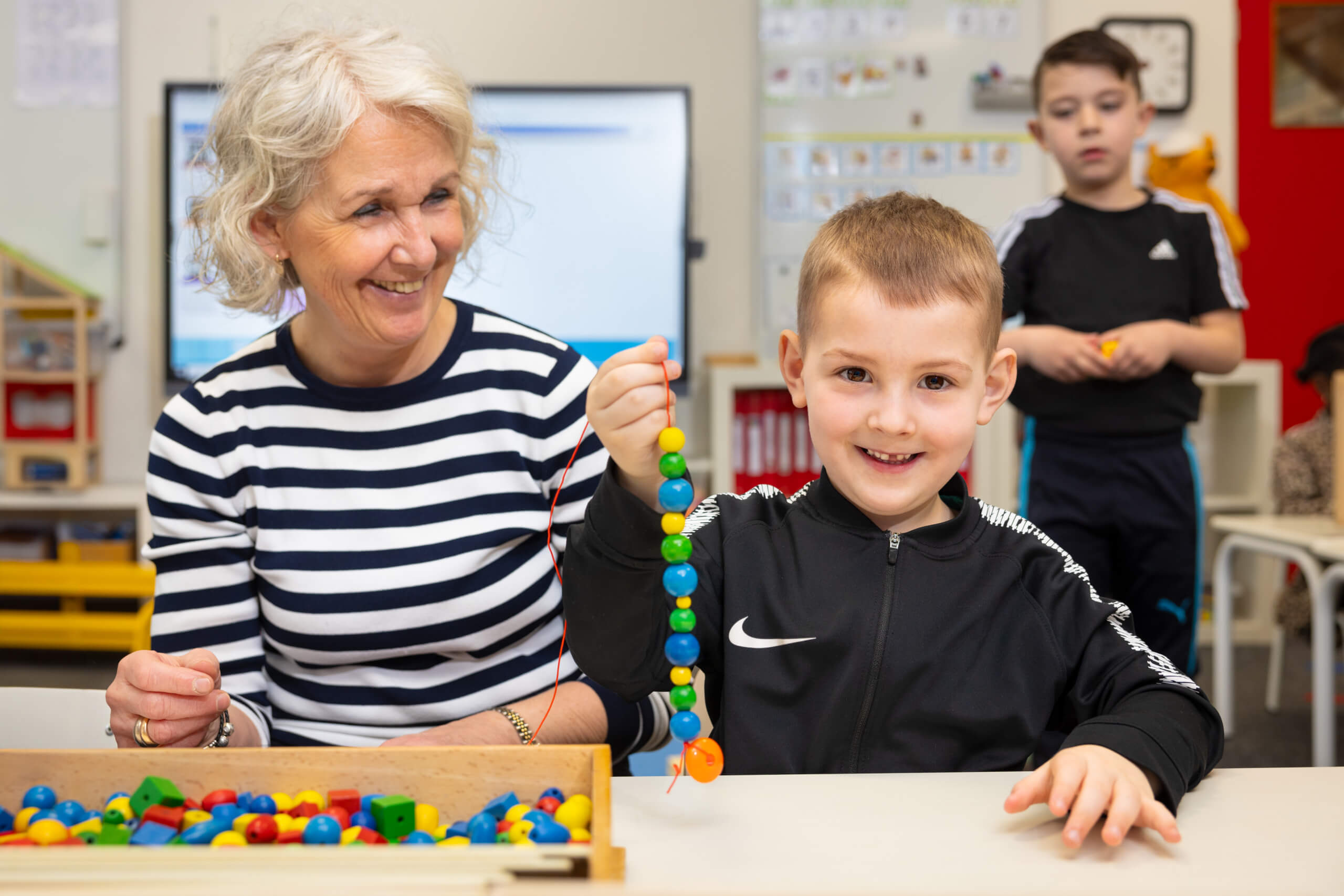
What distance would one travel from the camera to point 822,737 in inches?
38.8

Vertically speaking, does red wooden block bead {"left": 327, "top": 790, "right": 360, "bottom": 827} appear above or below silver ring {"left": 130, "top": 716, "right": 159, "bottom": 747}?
above

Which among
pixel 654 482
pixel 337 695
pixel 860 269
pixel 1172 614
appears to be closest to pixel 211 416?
pixel 337 695

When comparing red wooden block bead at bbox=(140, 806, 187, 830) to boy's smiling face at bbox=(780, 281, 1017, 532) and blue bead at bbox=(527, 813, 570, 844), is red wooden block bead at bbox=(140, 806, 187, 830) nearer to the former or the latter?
blue bead at bbox=(527, 813, 570, 844)

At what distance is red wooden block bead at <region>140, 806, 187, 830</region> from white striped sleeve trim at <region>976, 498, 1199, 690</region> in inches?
29.0

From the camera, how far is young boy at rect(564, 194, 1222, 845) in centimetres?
94

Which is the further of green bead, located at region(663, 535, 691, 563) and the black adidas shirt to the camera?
the black adidas shirt

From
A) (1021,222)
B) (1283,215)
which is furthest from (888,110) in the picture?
(1021,222)

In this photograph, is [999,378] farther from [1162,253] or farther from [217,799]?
[1162,253]

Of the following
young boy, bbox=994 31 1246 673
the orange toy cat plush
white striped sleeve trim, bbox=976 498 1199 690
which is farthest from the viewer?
the orange toy cat plush

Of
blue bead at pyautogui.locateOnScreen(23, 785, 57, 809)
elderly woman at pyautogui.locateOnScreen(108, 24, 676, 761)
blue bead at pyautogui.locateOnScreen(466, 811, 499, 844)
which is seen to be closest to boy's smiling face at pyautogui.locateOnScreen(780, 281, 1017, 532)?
elderly woman at pyautogui.locateOnScreen(108, 24, 676, 761)

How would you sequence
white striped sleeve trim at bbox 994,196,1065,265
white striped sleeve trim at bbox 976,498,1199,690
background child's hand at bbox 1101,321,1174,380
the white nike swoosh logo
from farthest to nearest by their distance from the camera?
white striped sleeve trim at bbox 994,196,1065,265 → background child's hand at bbox 1101,321,1174,380 → the white nike swoosh logo → white striped sleeve trim at bbox 976,498,1199,690

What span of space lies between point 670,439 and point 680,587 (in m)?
0.11

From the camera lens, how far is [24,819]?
2.42 ft

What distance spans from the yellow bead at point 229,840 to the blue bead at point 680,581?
32 cm
